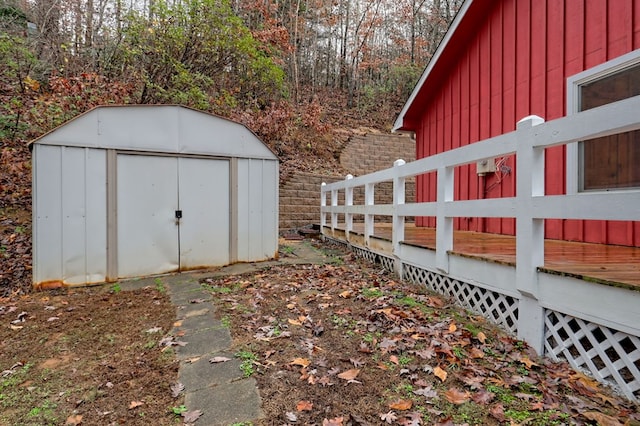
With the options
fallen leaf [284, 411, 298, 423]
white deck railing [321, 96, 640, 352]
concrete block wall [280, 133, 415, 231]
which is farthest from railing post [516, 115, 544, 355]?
concrete block wall [280, 133, 415, 231]

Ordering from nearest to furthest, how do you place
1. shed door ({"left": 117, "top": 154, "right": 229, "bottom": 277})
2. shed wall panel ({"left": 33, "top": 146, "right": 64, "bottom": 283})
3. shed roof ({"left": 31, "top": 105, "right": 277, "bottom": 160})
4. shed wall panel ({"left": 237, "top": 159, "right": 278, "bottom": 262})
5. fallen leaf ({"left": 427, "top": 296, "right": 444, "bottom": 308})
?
1. fallen leaf ({"left": 427, "top": 296, "right": 444, "bottom": 308})
2. shed wall panel ({"left": 33, "top": 146, "right": 64, "bottom": 283})
3. shed roof ({"left": 31, "top": 105, "right": 277, "bottom": 160})
4. shed door ({"left": 117, "top": 154, "right": 229, "bottom": 277})
5. shed wall panel ({"left": 237, "top": 159, "right": 278, "bottom": 262})

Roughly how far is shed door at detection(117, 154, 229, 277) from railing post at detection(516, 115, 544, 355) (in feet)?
15.1

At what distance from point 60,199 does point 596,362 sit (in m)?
6.10

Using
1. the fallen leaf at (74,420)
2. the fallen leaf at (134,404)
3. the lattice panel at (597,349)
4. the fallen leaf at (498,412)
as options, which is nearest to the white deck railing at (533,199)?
the lattice panel at (597,349)

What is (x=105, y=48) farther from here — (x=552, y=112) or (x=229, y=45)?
(x=552, y=112)

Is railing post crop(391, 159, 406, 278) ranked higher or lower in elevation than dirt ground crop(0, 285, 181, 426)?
higher

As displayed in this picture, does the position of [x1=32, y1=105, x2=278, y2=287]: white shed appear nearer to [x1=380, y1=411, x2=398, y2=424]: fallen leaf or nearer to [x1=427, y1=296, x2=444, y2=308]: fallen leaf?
[x1=427, y1=296, x2=444, y2=308]: fallen leaf

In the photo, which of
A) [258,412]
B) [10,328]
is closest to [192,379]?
[258,412]

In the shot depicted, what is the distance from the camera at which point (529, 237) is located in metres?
2.64

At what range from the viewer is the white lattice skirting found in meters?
2.08

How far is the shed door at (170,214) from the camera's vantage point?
17.0 ft

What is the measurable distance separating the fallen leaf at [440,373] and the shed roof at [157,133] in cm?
477

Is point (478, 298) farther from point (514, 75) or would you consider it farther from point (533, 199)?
point (514, 75)

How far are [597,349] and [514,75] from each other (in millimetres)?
4584
